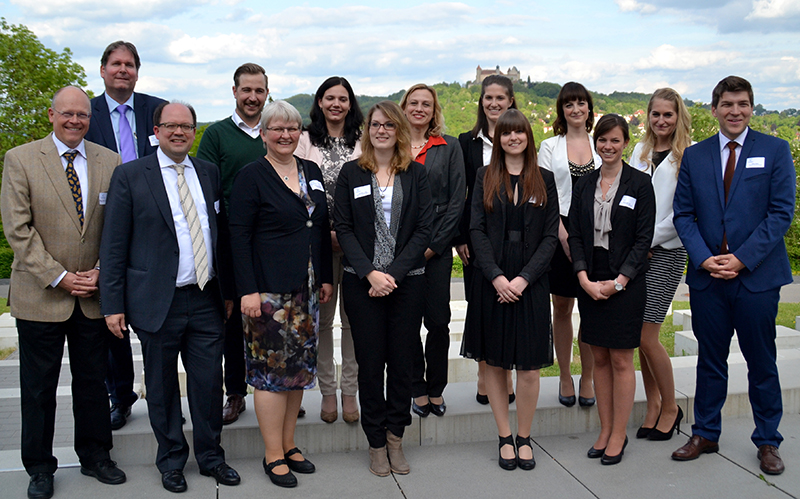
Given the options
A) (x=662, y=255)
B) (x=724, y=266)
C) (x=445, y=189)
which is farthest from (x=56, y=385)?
(x=724, y=266)

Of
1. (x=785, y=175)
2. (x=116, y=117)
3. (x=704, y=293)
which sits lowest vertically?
(x=704, y=293)

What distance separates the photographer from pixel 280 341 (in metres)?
3.50

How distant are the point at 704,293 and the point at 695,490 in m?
1.20

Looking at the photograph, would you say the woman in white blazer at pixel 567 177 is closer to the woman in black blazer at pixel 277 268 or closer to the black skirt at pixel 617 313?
the black skirt at pixel 617 313

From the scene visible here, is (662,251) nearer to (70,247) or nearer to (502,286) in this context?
(502,286)

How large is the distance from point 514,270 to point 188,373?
204cm

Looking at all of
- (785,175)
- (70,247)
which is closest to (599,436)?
(785,175)

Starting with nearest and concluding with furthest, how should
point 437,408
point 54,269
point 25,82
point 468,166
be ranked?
point 54,269, point 437,408, point 468,166, point 25,82

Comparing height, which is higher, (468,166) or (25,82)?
(25,82)

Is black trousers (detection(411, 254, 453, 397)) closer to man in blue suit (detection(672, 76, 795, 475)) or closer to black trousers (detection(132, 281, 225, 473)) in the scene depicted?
black trousers (detection(132, 281, 225, 473))

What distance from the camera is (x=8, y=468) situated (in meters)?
3.67

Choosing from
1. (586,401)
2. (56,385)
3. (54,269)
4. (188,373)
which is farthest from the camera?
(586,401)

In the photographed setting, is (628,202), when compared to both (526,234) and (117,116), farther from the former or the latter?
(117,116)

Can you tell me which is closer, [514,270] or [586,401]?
[514,270]
